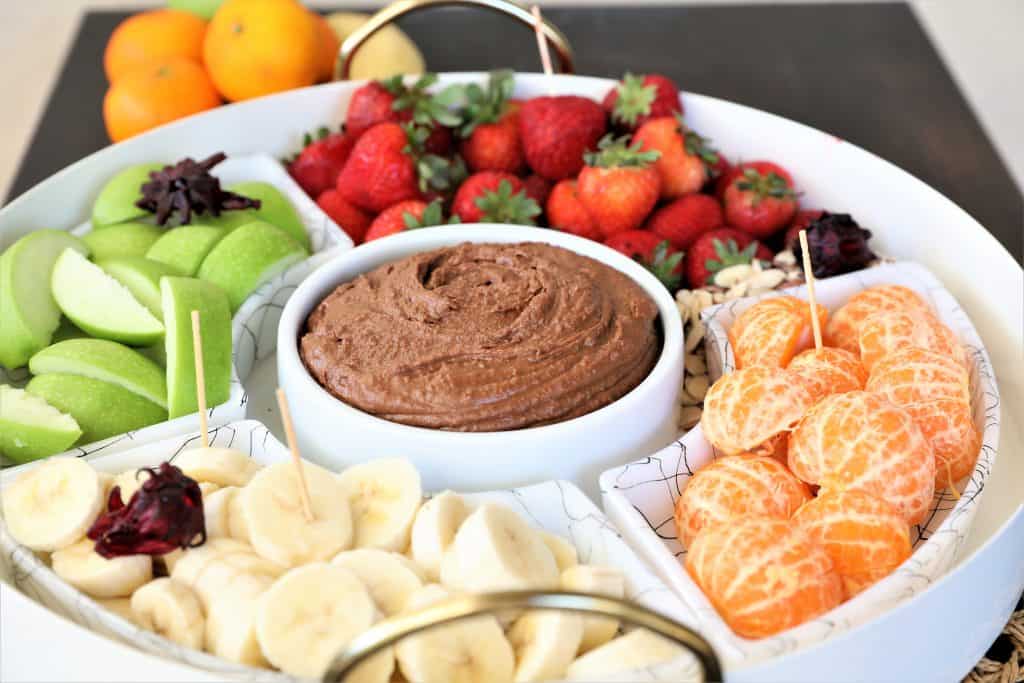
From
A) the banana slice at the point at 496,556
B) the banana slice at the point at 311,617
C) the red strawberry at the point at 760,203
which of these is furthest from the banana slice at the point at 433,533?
the red strawberry at the point at 760,203

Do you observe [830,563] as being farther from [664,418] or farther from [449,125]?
[449,125]

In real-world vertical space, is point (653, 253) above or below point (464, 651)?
below

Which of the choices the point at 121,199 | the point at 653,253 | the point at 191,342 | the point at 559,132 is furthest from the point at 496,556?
the point at 121,199

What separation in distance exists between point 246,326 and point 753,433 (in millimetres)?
1111

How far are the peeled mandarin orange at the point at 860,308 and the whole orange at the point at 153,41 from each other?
2046mm

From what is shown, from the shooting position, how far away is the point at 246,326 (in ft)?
7.84

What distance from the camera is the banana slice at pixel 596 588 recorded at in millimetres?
1620

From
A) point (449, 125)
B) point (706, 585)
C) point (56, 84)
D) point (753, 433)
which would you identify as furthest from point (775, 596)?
point (56, 84)

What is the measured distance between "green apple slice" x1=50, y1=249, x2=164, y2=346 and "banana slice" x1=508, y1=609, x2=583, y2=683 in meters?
1.07

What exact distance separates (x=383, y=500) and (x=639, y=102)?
4.77 feet

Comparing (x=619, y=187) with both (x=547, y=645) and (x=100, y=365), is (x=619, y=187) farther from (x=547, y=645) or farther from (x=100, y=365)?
(x=547, y=645)

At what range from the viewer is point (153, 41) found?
3246 millimetres

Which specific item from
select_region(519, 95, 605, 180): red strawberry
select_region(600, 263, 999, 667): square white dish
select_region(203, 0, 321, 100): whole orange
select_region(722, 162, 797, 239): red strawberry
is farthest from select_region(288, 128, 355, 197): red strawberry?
select_region(600, 263, 999, 667): square white dish

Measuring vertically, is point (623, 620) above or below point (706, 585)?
above
